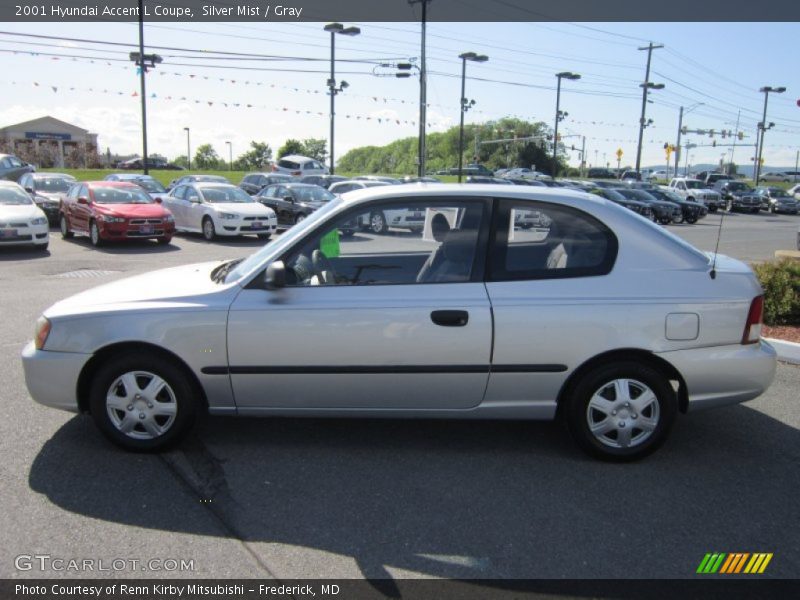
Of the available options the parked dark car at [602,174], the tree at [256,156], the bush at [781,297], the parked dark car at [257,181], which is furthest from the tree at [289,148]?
the bush at [781,297]

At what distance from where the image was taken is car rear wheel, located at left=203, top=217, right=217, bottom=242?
1778cm

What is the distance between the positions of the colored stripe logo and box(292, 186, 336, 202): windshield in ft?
60.6

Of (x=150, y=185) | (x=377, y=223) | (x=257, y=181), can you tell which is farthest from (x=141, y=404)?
(x=257, y=181)

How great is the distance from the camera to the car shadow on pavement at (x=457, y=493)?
10.4ft

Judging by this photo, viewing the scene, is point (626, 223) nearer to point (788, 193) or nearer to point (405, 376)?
point (405, 376)

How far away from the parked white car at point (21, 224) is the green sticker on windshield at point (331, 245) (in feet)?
40.3

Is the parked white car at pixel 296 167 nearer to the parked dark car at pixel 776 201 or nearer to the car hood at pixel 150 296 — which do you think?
the parked dark car at pixel 776 201

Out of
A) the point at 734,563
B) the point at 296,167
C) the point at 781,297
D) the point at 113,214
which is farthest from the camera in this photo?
the point at 296,167

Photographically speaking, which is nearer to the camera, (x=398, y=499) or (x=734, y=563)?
(x=734, y=563)

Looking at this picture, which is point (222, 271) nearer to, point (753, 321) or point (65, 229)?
point (753, 321)

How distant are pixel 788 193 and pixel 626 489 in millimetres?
49567

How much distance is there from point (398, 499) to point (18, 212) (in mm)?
13657

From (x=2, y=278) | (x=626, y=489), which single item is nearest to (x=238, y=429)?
(x=626, y=489)

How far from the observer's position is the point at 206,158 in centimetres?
11388
